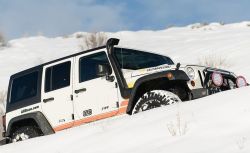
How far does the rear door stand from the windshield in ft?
2.73

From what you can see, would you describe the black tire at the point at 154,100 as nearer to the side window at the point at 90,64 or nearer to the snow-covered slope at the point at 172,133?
the snow-covered slope at the point at 172,133

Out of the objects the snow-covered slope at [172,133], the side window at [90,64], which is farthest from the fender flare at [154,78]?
the snow-covered slope at [172,133]

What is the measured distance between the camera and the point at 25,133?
30.6 ft

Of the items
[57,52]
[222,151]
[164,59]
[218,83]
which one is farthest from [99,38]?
[222,151]

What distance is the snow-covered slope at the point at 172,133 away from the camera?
5.45 m

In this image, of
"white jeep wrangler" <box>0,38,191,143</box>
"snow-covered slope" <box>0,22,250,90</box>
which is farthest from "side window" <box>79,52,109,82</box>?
"snow-covered slope" <box>0,22,250,90</box>

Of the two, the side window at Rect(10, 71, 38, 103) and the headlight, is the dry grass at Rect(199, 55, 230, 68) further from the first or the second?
the headlight

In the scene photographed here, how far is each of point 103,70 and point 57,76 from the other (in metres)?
1.20

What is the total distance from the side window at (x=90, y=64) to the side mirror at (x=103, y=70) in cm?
28

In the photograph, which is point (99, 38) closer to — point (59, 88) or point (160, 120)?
point (59, 88)

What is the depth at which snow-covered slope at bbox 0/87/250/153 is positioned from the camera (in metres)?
5.45

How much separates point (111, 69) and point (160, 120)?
2.14m

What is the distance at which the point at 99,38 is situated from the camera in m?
24.1

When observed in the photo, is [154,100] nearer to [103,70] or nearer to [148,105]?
[148,105]
